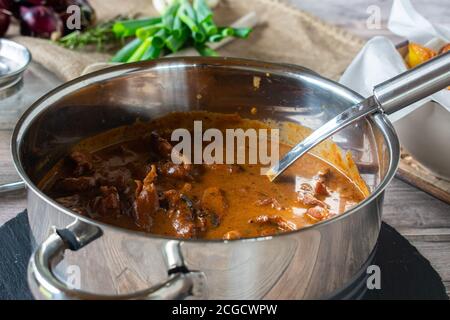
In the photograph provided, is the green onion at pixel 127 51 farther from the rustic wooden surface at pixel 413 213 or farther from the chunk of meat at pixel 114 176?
the chunk of meat at pixel 114 176

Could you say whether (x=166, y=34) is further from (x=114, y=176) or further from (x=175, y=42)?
(x=114, y=176)

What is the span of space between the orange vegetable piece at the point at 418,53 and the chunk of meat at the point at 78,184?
1.10m

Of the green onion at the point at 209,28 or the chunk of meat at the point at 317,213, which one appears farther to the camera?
the green onion at the point at 209,28

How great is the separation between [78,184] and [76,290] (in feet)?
2.21

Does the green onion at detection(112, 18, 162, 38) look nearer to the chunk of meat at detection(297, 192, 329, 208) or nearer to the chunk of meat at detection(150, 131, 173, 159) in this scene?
the chunk of meat at detection(150, 131, 173, 159)

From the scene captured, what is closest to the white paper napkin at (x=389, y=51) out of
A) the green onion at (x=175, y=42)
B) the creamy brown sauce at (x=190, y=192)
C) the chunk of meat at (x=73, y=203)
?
the creamy brown sauce at (x=190, y=192)

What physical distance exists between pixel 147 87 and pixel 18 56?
0.83 meters

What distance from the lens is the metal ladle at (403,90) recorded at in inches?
62.2

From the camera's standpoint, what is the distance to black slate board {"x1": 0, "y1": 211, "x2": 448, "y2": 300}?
5.18ft

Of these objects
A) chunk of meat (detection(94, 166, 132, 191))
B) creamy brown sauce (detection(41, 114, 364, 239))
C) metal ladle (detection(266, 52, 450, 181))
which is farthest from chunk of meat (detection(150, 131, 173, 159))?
metal ladle (detection(266, 52, 450, 181))

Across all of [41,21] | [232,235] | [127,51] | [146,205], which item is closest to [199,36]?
[127,51]

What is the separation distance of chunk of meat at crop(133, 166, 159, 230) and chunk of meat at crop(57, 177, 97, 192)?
126mm

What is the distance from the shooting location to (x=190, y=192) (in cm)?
179
